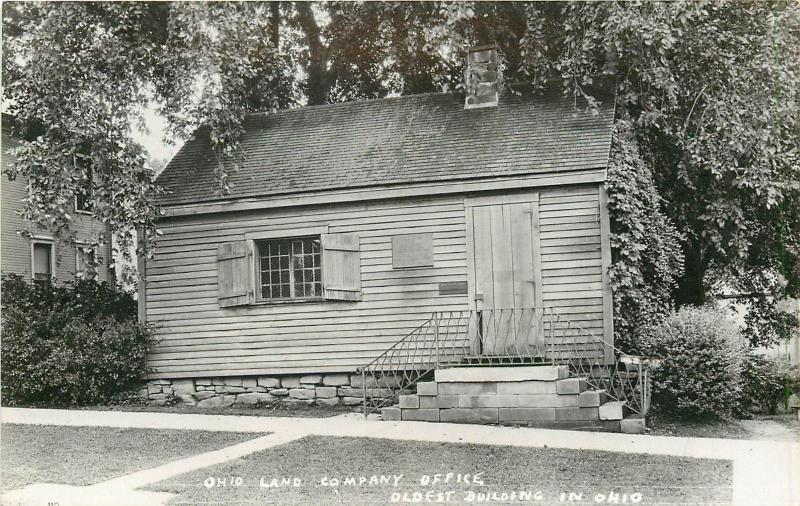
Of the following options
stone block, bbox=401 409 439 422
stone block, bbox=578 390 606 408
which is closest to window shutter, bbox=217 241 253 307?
stone block, bbox=401 409 439 422

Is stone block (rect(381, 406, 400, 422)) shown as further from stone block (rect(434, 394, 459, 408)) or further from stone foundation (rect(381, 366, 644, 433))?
stone block (rect(434, 394, 459, 408))

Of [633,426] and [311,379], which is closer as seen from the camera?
[633,426]

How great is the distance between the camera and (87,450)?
10.1 m

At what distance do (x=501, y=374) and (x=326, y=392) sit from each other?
3859 mm

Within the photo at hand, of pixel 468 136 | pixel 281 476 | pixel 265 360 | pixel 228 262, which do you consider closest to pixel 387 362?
pixel 265 360

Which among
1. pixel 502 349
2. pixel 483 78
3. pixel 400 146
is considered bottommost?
pixel 502 349

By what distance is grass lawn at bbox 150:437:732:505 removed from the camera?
7887 millimetres

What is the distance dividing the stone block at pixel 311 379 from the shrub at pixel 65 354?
3.02 m

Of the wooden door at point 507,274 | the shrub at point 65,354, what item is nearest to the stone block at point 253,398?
the shrub at point 65,354

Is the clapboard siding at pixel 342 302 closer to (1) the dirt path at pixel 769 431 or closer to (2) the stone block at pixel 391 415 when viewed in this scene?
(2) the stone block at pixel 391 415

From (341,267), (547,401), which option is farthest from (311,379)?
(547,401)

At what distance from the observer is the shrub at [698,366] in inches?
473

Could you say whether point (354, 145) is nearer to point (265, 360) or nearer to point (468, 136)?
point (468, 136)

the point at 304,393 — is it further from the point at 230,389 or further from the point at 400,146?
the point at 400,146
